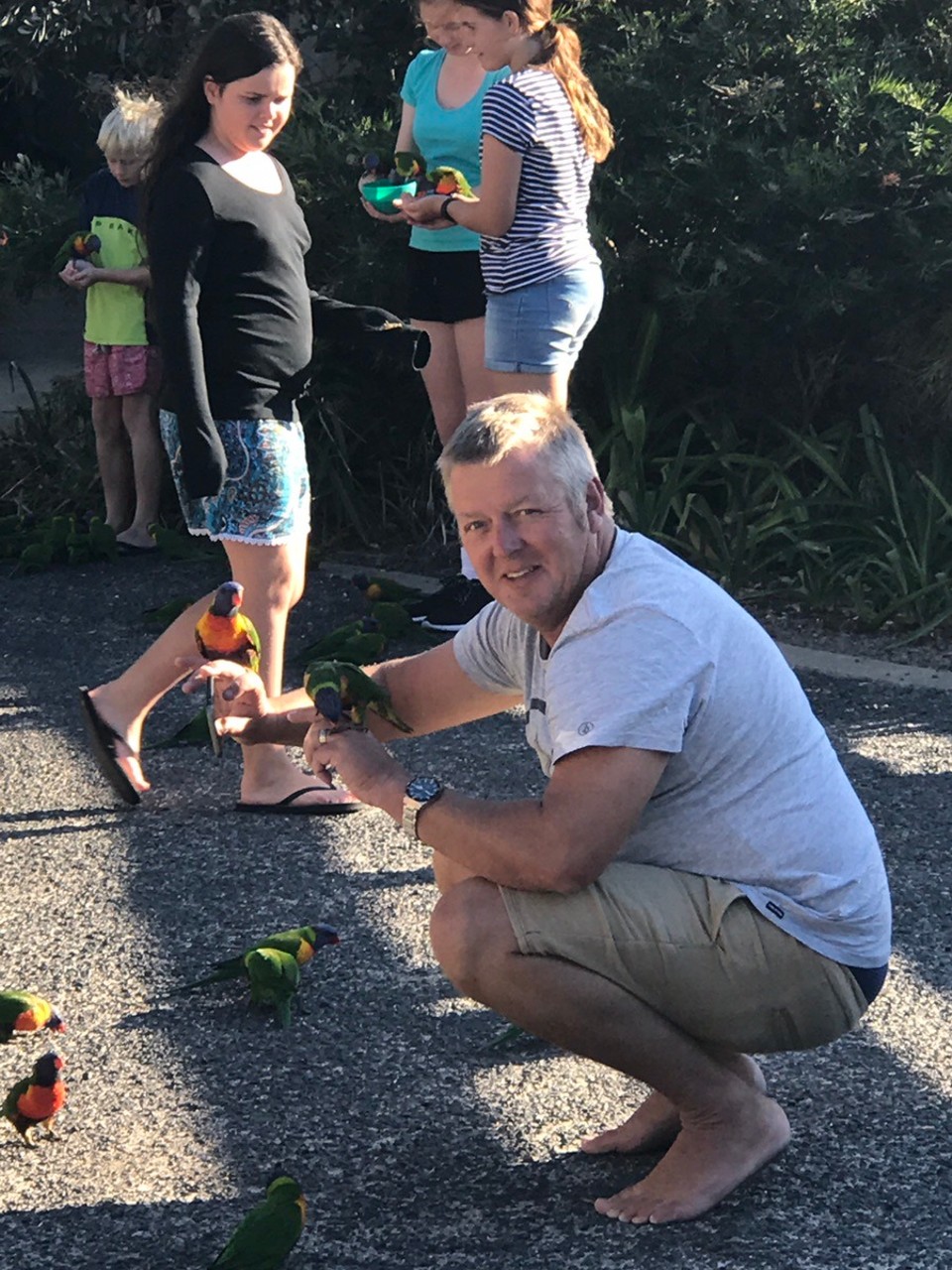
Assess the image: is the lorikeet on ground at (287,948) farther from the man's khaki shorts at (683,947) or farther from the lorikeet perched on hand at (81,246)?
the lorikeet perched on hand at (81,246)

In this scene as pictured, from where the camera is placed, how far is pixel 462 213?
5465mm

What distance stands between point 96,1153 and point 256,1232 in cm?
57

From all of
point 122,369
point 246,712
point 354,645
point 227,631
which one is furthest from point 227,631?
point 122,369

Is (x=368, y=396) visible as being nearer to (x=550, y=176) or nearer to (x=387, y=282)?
(x=387, y=282)

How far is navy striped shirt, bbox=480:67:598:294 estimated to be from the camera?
527 cm

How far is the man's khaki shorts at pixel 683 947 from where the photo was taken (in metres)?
2.72

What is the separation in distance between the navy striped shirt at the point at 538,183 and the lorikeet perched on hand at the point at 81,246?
7.97 ft

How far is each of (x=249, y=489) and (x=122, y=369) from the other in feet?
11.1

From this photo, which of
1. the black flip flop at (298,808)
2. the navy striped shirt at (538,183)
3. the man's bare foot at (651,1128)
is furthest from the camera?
the navy striped shirt at (538,183)

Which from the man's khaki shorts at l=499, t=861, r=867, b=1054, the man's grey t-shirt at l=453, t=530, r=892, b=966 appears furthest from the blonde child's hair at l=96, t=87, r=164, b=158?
the man's khaki shorts at l=499, t=861, r=867, b=1054

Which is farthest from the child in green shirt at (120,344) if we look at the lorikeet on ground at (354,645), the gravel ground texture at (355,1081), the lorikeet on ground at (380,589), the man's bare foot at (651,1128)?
the man's bare foot at (651,1128)

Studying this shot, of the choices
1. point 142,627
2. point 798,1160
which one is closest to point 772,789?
point 798,1160

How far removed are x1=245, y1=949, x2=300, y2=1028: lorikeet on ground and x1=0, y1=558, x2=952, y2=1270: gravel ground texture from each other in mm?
56

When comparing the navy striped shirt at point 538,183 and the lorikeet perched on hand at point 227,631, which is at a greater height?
the navy striped shirt at point 538,183
